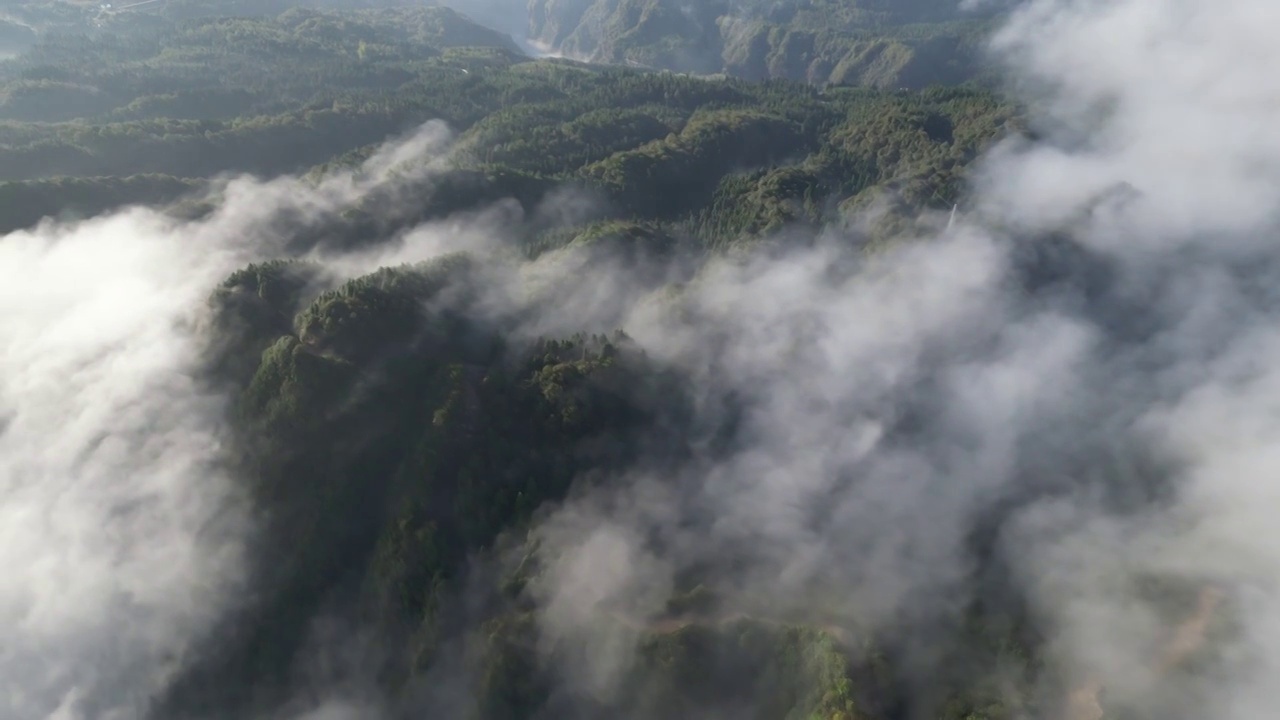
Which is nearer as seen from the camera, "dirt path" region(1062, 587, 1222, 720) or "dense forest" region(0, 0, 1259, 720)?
"dirt path" region(1062, 587, 1222, 720)

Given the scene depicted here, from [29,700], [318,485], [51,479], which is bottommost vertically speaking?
[29,700]

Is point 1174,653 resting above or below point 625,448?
above

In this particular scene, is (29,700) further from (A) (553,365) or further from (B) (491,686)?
(A) (553,365)

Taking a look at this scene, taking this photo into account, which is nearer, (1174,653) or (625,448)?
(1174,653)

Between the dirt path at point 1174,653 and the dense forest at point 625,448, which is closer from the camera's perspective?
the dirt path at point 1174,653

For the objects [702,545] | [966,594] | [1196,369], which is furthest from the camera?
[1196,369]

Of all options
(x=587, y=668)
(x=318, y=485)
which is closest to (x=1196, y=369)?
(x=587, y=668)

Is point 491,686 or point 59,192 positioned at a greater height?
point 59,192

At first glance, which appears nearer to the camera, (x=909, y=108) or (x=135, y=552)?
(x=135, y=552)
